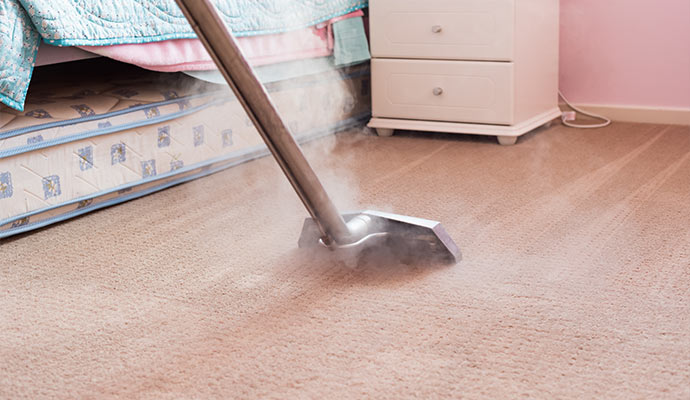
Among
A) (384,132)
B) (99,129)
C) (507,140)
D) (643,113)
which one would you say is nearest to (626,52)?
(643,113)

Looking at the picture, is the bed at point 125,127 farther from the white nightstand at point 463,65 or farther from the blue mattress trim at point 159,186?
the white nightstand at point 463,65

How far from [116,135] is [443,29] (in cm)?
93

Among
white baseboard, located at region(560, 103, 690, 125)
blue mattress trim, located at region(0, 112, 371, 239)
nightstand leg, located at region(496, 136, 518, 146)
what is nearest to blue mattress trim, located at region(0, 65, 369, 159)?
blue mattress trim, located at region(0, 112, 371, 239)

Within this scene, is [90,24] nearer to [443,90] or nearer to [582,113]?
[443,90]

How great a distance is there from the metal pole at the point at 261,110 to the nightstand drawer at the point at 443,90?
103 cm

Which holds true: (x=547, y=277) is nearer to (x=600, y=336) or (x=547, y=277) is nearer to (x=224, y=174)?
(x=600, y=336)

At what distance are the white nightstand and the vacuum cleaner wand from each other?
36.1 inches

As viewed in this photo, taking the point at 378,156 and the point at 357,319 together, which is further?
the point at 378,156

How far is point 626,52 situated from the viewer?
7.41ft

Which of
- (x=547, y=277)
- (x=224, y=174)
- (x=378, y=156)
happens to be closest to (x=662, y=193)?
(x=547, y=277)

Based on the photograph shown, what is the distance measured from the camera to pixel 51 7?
53.2 inches

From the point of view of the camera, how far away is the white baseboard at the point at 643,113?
2193mm

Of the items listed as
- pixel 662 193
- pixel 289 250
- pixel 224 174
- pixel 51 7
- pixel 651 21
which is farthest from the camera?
pixel 651 21

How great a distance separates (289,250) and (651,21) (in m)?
1.51
